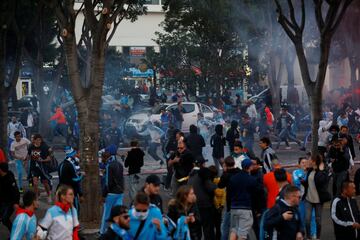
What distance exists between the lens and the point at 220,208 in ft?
43.0

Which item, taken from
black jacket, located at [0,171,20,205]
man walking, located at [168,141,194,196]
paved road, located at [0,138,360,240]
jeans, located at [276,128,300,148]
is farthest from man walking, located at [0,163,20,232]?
jeans, located at [276,128,300,148]

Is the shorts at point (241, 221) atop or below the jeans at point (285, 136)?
below

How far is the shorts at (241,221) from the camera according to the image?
40.1ft

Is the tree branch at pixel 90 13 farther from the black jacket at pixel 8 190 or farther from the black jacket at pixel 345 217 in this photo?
the black jacket at pixel 345 217

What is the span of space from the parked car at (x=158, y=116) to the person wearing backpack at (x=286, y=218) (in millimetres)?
22375

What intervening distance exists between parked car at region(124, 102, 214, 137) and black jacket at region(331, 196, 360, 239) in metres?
21.3

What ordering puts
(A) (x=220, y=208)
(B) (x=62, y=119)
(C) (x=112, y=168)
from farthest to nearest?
(B) (x=62, y=119) < (C) (x=112, y=168) < (A) (x=220, y=208)


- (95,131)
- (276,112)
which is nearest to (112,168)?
(95,131)

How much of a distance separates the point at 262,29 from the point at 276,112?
3499mm

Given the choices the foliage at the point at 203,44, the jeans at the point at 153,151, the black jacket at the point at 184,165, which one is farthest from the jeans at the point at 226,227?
the foliage at the point at 203,44

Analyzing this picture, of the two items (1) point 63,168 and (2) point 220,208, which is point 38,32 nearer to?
(1) point 63,168

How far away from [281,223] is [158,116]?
77.6 feet

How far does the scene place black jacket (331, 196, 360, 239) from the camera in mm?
11297

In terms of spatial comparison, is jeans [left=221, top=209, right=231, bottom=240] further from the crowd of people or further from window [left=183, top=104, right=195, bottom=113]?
window [left=183, top=104, right=195, bottom=113]
